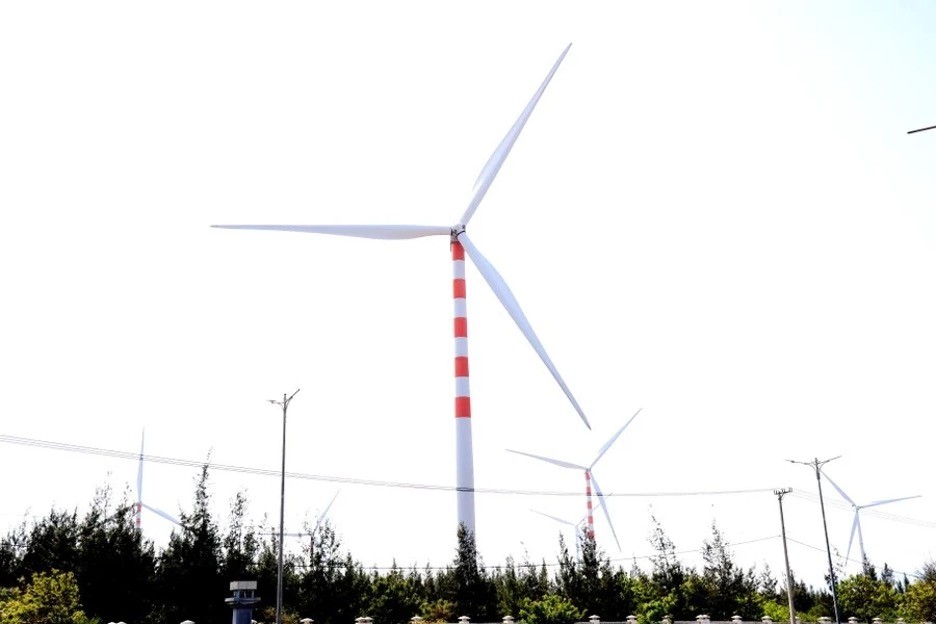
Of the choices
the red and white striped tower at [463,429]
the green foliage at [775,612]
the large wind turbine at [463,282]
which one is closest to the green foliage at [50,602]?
the large wind turbine at [463,282]

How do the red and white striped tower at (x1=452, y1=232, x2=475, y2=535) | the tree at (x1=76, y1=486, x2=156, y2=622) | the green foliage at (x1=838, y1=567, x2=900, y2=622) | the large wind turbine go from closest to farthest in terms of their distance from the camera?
the tree at (x1=76, y1=486, x2=156, y2=622) → the large wind turbine → the red and white striped tower at (x1=452, y1=232, x2=475, y2=535) → the green foliage at (x1=838, y1=567, x2=900, y2=622)

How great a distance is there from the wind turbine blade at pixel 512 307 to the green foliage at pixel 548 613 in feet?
42.9

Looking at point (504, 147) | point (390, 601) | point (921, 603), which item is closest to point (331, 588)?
point (390, 601)

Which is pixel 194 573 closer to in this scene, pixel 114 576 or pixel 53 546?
pixel 114 576

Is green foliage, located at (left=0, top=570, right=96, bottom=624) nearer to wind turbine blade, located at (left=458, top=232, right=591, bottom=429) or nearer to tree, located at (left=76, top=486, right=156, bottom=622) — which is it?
tree, located at (left=76, top=486, right=156, bottom=622)

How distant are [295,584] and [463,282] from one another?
25.7 meters

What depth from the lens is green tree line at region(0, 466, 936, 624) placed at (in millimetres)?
49844

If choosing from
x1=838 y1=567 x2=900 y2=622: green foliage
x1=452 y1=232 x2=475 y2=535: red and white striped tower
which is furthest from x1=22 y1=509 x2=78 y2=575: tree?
x1=838 y1=567 x2=900 y2=622: green foliage

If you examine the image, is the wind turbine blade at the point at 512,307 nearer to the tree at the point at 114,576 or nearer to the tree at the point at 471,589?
the tree at the point at 471,589

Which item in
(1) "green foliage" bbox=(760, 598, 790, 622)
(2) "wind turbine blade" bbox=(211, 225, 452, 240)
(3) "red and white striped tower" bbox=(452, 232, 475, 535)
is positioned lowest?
(1) "green foliage" bbox=(760, 598, 790, 622)

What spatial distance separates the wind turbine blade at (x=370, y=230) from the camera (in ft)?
196

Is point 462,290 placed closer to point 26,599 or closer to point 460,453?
point 460,453

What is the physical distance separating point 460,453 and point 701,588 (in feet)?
68.3

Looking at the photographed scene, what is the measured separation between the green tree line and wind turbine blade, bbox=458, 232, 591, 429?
466 inches
